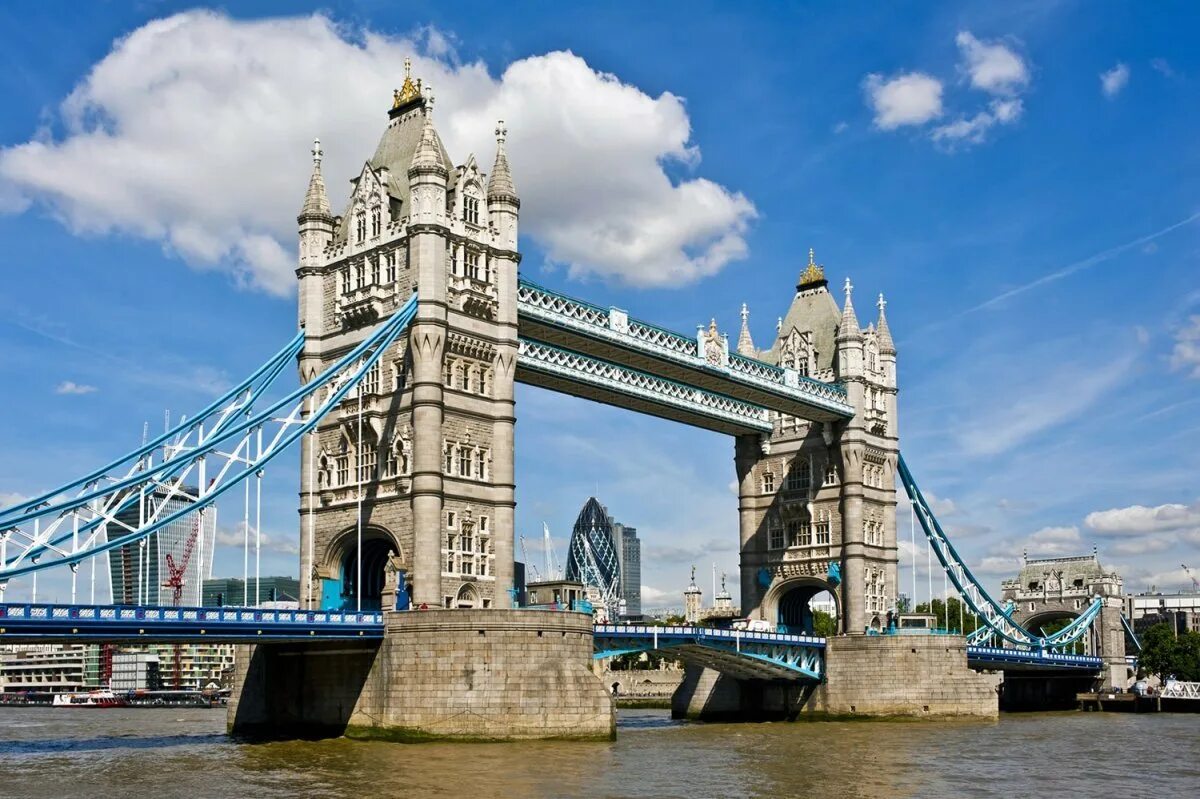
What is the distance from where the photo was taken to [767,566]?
292ft

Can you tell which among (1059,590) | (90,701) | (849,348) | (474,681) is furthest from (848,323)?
(90,701)

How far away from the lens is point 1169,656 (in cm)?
13200

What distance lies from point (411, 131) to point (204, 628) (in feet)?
85.9

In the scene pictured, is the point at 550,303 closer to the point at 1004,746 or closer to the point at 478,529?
the point at 478,529

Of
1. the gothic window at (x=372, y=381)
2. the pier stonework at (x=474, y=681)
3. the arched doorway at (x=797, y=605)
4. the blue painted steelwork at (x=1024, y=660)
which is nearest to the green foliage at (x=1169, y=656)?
the blue painted steelwork at (x=1024, y=660)

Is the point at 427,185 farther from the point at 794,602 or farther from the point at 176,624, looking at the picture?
the point at 794,602

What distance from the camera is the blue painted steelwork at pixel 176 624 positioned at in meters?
44.6

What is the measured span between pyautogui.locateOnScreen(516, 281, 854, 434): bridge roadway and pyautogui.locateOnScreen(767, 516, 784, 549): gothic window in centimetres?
593

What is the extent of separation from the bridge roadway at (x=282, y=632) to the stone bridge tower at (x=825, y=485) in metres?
8.08

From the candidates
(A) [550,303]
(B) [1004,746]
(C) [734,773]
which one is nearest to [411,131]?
(A) [550,303]

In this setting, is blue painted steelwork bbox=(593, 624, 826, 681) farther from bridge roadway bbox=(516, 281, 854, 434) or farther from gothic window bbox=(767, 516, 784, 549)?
bridge roadway bbox=(516, 281, 854, 434)

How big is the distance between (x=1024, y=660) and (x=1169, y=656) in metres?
46.5

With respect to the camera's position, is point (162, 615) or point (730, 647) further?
point (730, 647)

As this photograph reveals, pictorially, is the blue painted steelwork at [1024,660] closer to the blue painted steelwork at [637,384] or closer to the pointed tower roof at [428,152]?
the blue painted steelwork at [637,384]
